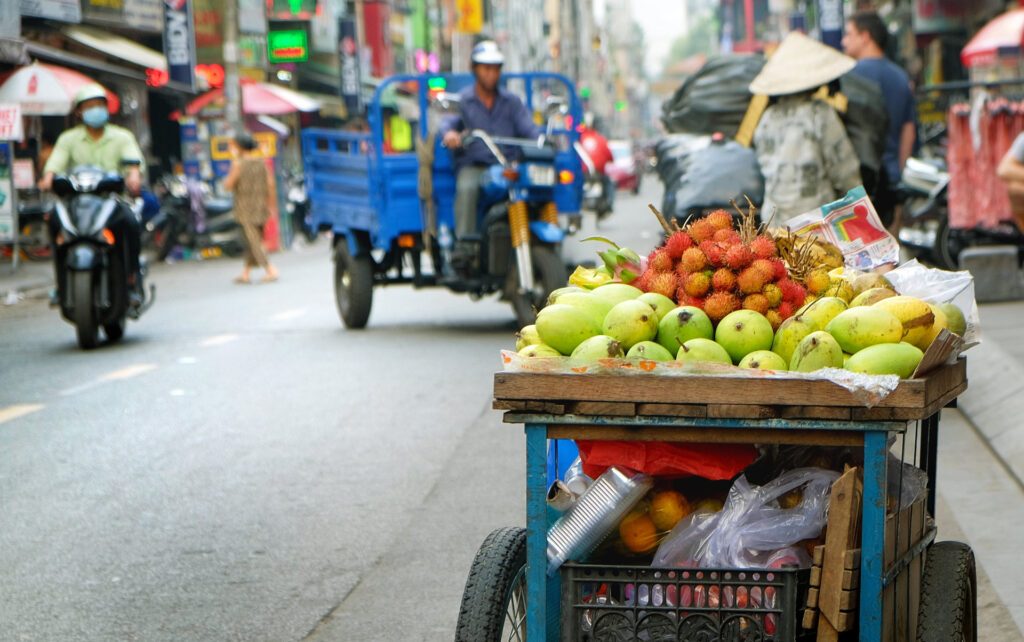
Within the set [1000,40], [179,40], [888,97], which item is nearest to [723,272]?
[888,97]

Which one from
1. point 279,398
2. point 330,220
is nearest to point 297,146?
point 330,220

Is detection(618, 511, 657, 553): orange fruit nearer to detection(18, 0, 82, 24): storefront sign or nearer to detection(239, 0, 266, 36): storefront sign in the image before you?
detection(18, 0, 82, 24): storefront sign

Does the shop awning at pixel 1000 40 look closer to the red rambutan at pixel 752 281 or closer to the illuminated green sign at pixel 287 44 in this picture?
the red rambutan at pixel 752 281

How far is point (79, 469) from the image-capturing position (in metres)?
7.02

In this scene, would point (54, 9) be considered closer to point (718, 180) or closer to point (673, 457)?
point (718, 180)

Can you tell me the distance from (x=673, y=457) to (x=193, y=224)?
21.8 metres

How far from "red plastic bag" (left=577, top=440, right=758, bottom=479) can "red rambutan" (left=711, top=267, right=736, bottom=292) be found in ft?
1.32

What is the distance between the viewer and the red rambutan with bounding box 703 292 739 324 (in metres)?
3.61

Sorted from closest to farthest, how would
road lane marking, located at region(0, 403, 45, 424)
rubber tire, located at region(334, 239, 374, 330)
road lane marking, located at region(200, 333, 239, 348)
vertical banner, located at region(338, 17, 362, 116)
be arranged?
road lane marking, located at region(0, 403, 45, 424) → road lane marking, located at region(200, 333, 239, 348) → rubber tire, located at region(334, 239, 374, 330) → vertical banner, located at region(338, 17, 362, 116)

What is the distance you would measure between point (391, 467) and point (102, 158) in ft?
18.1

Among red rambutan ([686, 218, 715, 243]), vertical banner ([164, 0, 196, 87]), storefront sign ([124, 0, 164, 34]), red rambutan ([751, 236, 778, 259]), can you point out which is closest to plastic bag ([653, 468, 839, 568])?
red rambutan ([751, 236, 778, 259])

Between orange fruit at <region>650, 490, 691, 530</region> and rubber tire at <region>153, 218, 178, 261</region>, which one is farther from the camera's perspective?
rubber tire at <region>153, 218, 178, 261</region>

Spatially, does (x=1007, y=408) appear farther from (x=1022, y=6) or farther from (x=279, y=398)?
(x=1022, y=6)

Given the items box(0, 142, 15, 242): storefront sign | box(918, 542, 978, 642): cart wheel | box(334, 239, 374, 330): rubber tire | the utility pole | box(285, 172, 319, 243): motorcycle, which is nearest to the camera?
box(918, 542, 978, 642): cart wheel
